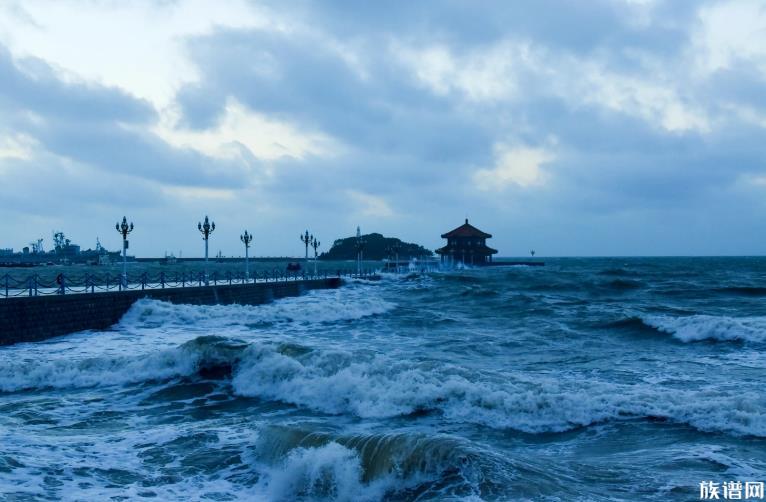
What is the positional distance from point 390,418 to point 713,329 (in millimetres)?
16519

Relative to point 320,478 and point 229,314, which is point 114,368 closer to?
point 320,478

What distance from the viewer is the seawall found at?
73.2 ft

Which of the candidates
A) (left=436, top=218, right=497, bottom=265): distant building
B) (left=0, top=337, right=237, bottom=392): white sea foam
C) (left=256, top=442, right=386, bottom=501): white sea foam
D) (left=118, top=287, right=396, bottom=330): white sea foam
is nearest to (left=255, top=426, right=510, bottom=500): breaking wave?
(left=256, top=442, right=386, bottom=501): white sea foam

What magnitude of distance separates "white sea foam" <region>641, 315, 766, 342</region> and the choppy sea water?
11 cm

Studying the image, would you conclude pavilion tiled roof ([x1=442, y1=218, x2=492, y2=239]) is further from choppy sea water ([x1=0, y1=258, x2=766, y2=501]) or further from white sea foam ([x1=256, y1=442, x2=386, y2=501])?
white sea foam ([x1=256, y1=442, x2=386, y2=501])

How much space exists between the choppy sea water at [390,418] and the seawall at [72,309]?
1112 millimetres

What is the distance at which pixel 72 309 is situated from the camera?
82.0 feet

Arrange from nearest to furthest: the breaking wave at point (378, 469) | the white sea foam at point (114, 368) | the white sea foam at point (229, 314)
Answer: the breaking wave at point (378, 469), the white sea foam at point (114, 368), the white sea foam at point (229, 314)

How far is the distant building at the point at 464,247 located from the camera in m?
110

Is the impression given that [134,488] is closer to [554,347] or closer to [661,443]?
[661,443]

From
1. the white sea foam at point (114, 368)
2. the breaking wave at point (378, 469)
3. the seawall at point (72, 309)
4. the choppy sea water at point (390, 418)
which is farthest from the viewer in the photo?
the seawall at point (72, 309)

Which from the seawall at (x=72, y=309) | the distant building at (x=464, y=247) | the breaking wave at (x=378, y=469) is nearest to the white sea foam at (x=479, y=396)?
the breaking wave at (x=378, y=469)

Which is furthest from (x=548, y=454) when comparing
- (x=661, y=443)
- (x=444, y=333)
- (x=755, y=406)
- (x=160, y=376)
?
(x=444, y=333)

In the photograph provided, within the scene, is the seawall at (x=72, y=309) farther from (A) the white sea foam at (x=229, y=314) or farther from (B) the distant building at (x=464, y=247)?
(B) the distant building at (x=464, y=247)
